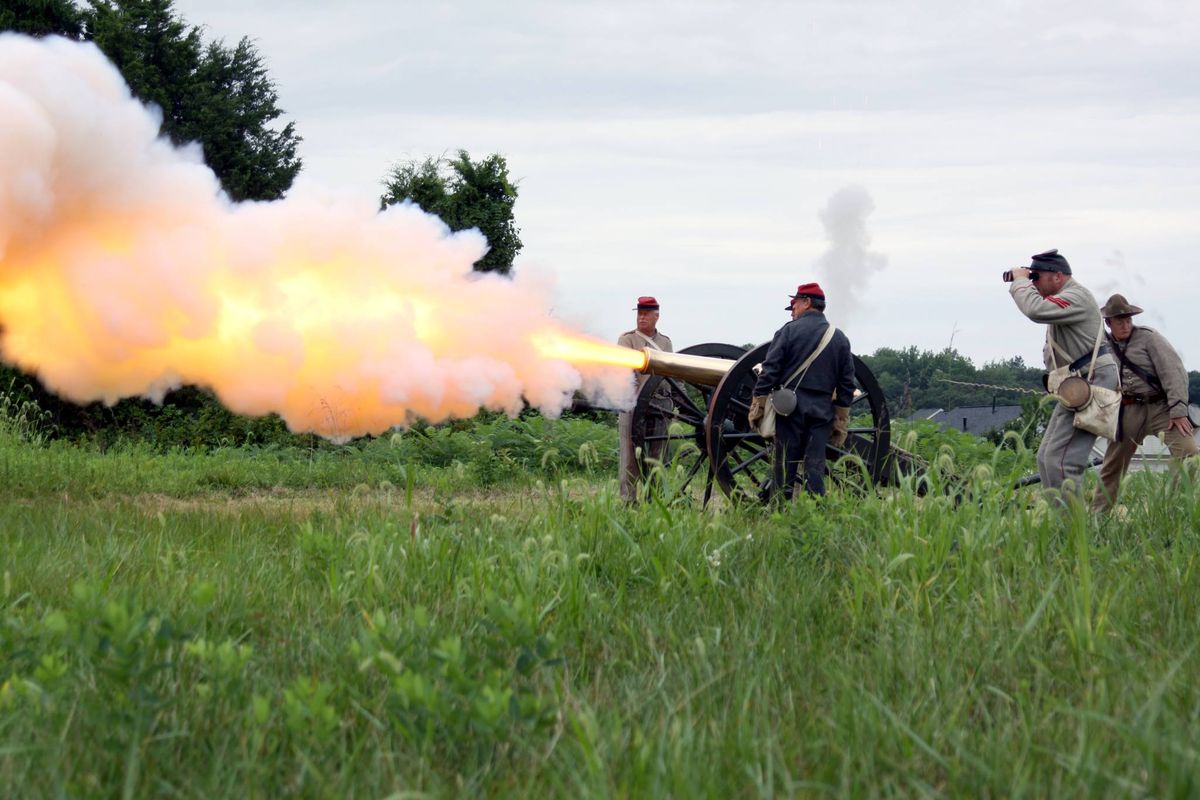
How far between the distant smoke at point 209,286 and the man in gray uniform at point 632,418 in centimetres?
135

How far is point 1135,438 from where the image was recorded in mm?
8516

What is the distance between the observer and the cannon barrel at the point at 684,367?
346 inches

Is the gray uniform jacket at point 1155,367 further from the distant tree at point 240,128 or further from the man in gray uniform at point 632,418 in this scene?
the distant tree at point 240,128

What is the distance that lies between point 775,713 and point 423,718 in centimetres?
92

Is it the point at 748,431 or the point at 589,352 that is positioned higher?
the point at 589,352

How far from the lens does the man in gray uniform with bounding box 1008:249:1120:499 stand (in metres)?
7.60

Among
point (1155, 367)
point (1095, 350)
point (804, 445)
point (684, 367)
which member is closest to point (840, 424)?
point (804, 445)

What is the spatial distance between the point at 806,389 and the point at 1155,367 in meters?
2.41

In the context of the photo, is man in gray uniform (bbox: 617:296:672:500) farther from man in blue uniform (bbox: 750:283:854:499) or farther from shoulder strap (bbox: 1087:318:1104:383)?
shoulder strap (bbox: 1087:318:1104:383)

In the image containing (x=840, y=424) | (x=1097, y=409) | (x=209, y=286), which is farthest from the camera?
(x=840, y=424)

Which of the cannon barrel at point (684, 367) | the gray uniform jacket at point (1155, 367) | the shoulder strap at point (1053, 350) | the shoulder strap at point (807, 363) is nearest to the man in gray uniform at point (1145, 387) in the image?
the gray uniform jacket at point (1155, 367)

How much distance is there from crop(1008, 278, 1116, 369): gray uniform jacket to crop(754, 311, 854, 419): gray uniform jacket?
1232 mm

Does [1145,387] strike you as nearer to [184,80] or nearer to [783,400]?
[783,400]

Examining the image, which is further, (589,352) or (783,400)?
(589,352)
